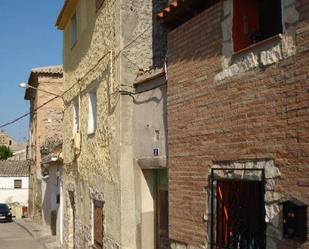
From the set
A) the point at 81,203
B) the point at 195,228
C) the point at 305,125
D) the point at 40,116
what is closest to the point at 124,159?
the point at 195,228

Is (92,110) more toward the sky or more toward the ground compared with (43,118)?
more toward the ground

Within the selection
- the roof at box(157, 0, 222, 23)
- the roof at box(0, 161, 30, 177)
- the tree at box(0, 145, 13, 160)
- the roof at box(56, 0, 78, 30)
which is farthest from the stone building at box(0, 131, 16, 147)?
the roof at box(157, 0, 222, 23)

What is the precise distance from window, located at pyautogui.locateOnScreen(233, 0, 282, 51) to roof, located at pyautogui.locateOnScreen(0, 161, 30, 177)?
131 ft

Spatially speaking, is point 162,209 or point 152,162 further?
point 162,209

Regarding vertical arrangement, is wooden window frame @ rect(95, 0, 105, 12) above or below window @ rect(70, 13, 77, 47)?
below

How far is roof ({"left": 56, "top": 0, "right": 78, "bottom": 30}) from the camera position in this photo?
43.7ft

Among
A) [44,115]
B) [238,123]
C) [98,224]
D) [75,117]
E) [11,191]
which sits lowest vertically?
[11,191]

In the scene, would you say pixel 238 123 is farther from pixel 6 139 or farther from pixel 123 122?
pixel 6 139

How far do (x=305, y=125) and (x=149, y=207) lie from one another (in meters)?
4.79

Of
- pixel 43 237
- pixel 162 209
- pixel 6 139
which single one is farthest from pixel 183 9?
pixel 6 139

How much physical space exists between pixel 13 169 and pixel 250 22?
4154 centimetres

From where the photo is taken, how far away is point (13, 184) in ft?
145

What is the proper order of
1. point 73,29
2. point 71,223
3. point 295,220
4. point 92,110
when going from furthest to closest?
point 71,223 → point 73,29 → point 92,110 → point 295,220

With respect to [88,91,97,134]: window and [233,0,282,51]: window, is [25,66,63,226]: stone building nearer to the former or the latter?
[88,91,97,134]: window
